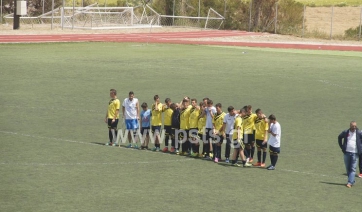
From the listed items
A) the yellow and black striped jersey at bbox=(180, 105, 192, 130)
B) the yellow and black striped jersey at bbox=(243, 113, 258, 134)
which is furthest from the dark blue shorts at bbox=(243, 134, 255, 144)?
the yellow and black striped jersey at bbox=(180, 105, 192, 130)

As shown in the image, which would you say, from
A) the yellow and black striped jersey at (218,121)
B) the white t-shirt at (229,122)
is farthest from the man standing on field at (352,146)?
the yellow and black striped jersey at (218,121)

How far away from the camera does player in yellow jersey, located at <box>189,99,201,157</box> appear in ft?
73.5

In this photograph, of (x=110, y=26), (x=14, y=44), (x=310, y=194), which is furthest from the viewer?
(x=110, y=26)

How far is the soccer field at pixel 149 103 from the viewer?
18.4 m

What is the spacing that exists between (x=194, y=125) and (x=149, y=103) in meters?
9.45

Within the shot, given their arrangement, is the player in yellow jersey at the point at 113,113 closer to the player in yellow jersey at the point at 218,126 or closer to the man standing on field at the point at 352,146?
the player in yellow jersey at the point at 218,126

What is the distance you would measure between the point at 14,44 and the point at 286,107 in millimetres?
25783

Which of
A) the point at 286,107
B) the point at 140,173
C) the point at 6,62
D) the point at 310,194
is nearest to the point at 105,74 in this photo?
the point at 6,62

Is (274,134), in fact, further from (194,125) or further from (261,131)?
(194,125)

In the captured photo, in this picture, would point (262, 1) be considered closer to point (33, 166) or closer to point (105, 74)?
point (105, 74)

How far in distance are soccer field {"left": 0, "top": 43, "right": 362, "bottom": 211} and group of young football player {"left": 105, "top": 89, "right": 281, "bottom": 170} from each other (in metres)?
0.50

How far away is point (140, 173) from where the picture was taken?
2059cm

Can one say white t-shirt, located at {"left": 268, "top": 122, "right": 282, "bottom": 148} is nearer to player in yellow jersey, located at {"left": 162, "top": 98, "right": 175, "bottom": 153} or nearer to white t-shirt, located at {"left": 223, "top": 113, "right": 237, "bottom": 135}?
white t-shirt, located at {"left": 223, "top": 113, "right": 237, "bottom": 135}

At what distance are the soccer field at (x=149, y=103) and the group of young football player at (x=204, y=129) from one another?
0.50m
